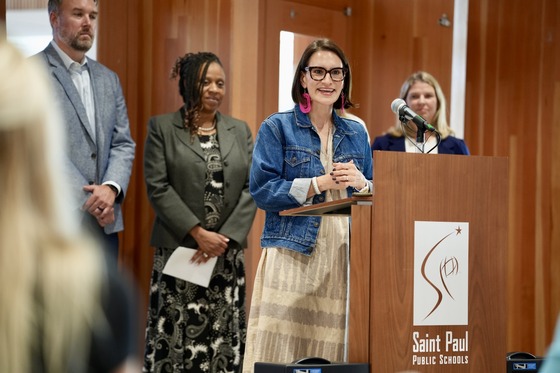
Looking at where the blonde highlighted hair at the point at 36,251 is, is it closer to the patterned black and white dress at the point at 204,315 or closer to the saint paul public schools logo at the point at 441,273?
the saint paul public schools logo at the point at 441,273

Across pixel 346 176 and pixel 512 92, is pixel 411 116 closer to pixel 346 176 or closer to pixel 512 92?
pixel 346 176

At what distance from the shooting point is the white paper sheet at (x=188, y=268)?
4691mm

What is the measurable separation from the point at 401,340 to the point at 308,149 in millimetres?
907

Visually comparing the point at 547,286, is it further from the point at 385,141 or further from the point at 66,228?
the point at 66,228

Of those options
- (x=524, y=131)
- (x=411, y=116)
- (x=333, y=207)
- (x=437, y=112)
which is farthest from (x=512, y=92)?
(x=333, y=207)

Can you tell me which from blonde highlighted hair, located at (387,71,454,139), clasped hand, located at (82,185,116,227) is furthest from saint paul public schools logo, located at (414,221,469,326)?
blonde highlighted hair, located at (387,71,454,139)

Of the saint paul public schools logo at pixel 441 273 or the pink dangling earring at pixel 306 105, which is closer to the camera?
the saint paul public schools logo at pixel 441 273

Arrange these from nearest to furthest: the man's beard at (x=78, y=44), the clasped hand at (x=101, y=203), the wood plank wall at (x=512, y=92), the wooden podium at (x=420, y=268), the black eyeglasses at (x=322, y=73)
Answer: the wooden podium at (x=420, y=268) < the black eyeglasses at (x=322, y=73) < the clasped hand at (x=101, y=203) < the man's beard at (x=78, y=44) < the wood plank wall at (x=512, y=92)

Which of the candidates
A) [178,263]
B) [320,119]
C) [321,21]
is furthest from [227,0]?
[320,119]

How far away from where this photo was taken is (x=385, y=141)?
17.3ft

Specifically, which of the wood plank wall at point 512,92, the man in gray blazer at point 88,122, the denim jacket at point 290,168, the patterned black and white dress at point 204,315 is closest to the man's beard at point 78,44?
the man in gray blazer at point 88,122

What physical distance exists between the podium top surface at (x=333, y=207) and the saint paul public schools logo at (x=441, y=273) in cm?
20

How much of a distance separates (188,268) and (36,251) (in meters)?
3.60

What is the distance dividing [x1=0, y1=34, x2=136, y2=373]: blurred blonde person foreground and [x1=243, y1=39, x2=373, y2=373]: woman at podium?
7.53 ft
